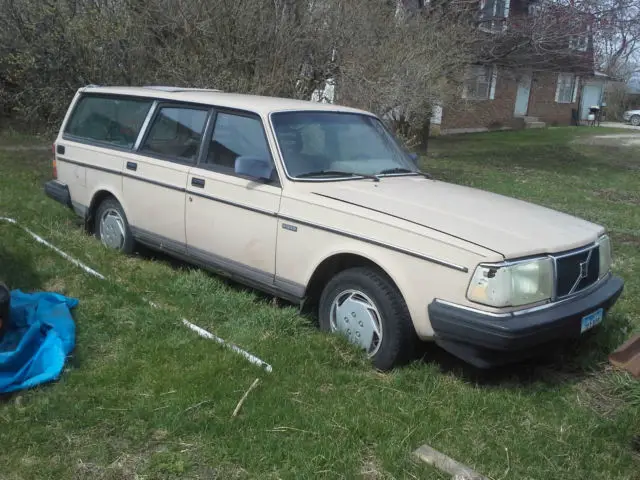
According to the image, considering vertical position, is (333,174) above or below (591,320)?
above

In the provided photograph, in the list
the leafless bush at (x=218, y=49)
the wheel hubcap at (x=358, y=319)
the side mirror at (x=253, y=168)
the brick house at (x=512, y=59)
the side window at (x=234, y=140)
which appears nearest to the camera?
the wheel hubcap at (x=358, y=319)

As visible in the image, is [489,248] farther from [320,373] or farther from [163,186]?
[163,186]

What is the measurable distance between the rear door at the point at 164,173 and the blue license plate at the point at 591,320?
122 inches

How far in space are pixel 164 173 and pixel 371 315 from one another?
2.36m

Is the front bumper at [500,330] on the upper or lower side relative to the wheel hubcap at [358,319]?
upper

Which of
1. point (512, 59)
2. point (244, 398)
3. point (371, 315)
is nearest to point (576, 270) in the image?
point (371, 315)

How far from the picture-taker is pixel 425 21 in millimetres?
13000

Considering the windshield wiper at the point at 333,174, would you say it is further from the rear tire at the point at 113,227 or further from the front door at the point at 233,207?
the rear tire at the point at 113,227

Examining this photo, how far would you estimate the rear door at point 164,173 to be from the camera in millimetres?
5496

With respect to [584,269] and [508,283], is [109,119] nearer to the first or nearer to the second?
Result: [508,283]

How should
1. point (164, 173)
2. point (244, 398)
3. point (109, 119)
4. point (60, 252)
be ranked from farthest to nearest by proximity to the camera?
1. point (109, 119)
2. point (60, 252)
3. point (164, 173)
4. point (244, 398)

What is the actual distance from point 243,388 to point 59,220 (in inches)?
A: 184

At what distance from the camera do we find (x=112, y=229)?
644cm

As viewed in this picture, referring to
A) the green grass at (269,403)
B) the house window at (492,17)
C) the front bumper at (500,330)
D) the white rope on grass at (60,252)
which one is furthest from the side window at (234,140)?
the house window at (492,17)
